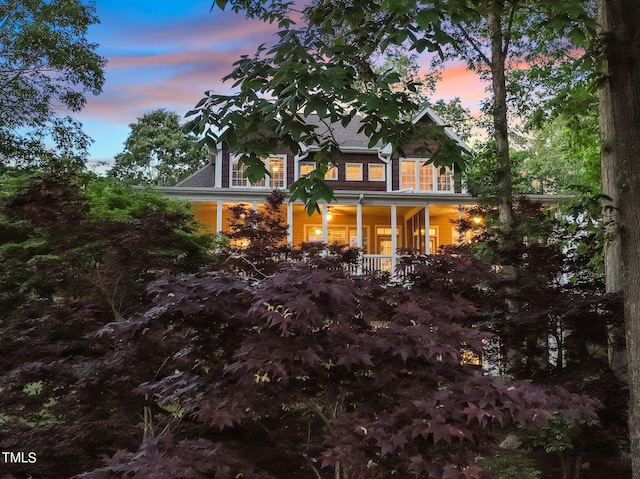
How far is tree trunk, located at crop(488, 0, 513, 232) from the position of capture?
27.6 ft

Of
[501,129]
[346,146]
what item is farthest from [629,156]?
[346,146]

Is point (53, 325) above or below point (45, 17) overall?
below

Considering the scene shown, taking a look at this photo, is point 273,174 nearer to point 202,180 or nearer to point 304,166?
point 304,166

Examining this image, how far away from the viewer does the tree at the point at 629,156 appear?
13.0 feet

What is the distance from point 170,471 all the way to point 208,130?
229 cm

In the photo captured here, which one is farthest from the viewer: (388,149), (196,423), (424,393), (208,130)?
(388,149)

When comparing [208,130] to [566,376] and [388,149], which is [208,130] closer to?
[566,376]

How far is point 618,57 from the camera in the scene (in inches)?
169

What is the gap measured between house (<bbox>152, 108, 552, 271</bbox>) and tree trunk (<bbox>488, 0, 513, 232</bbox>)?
699cm

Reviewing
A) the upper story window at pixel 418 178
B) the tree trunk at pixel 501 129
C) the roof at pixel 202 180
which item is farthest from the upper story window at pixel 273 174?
the tree trunk at pixel 501 129

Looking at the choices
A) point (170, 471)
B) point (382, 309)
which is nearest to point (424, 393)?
point (382, 309)

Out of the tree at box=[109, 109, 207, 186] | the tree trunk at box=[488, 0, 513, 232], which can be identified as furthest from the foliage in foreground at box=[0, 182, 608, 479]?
the tree at box=[109, 109, 207, 186]

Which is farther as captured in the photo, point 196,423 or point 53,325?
point 53,325

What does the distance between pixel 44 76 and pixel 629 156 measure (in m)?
13.9
